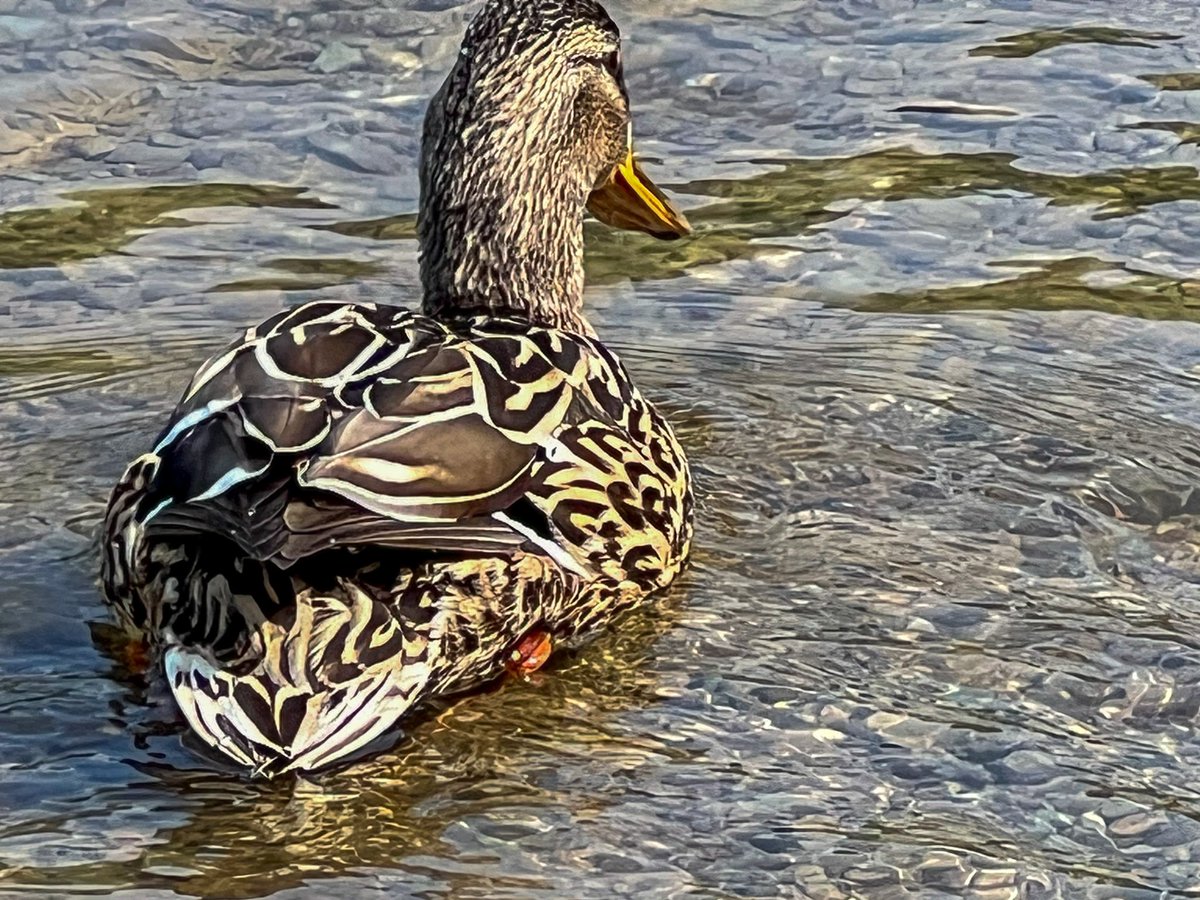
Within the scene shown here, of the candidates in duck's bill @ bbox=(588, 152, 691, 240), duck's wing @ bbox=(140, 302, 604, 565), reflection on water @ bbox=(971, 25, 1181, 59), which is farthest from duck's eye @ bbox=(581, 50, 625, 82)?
reflection on water @ bbox=(971, 25, 1181, 59)

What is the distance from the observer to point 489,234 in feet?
21.3

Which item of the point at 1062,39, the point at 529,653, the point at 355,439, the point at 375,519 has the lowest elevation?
the point at 529,653

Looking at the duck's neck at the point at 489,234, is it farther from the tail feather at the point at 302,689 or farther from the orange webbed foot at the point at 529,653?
the tail feather at the point at 302,689

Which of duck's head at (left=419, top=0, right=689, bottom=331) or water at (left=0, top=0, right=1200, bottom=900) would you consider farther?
duck's head at (left=419, top=0, right=689, bottom=331)

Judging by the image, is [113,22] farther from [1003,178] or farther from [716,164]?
[1003,178]

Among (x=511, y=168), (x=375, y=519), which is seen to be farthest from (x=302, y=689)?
(x=511, y=168)

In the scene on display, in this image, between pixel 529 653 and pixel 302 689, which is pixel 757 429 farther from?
pixel 302 689

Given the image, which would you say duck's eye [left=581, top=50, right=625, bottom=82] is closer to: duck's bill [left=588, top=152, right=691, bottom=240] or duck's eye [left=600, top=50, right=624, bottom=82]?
duck's eye [left=600, top=50, right=624, bottom=82]

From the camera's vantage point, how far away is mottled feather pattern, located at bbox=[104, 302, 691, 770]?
15.3ft

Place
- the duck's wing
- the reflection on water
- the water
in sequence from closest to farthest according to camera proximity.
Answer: the duck's wing → the water → the reflection on water

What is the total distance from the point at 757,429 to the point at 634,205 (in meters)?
0.94

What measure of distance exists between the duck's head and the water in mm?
612

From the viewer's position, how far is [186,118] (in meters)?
8.83

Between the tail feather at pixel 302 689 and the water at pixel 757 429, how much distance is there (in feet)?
0.31
